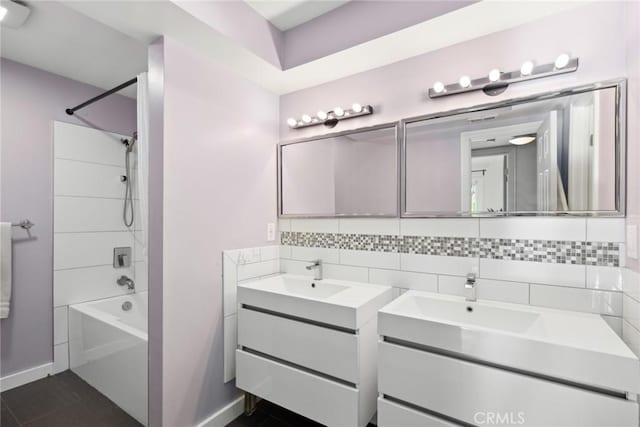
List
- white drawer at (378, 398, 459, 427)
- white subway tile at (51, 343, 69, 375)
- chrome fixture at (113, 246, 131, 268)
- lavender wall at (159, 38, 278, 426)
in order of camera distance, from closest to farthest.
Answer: white drawer at (378, 398, 459, 427), lavender wall at (159, 38, 278, 426), white subway tile at (51, 343, 69, 375), chrome fixture at (113, 246, 131, 268)

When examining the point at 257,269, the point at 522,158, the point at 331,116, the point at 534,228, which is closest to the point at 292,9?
the point at 331,116

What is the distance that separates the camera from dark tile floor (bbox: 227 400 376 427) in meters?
1.89

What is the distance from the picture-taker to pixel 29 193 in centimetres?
230

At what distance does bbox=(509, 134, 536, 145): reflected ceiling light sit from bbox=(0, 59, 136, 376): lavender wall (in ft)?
10.5

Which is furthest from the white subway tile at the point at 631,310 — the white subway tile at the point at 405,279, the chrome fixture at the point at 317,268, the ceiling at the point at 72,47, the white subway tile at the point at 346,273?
the ceiling at the point at 72,47

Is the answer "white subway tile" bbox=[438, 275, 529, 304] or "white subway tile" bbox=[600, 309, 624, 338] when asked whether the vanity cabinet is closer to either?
"white subway tile" bbox=[438, 275, 529, 304]

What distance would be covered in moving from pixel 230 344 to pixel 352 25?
2.07 metres

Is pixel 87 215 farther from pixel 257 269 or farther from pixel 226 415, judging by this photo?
pixel 226 415

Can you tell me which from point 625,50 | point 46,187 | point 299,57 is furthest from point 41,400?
point 625,50

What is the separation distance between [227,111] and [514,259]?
1862 millimetres

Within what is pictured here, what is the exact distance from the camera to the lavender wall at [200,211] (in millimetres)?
1634

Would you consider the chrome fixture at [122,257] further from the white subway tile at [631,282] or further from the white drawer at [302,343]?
the white subway tile at [631,282]

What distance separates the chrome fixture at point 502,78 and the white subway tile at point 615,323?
44.3 inches

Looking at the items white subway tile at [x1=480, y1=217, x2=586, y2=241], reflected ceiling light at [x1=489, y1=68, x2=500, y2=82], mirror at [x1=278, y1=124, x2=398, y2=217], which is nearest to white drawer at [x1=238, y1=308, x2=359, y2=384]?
mirror at [x1=278, y1=124, x2=398, y2=217]
